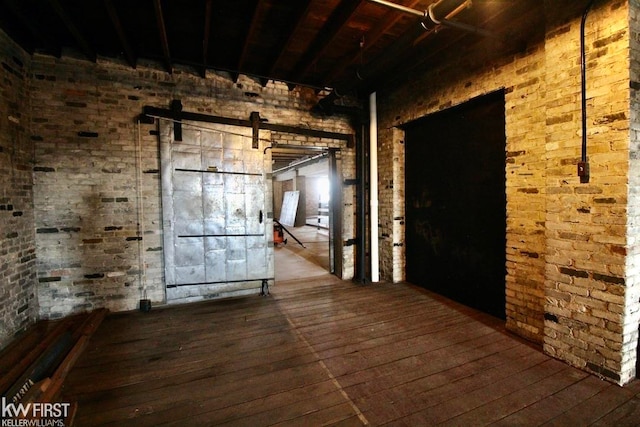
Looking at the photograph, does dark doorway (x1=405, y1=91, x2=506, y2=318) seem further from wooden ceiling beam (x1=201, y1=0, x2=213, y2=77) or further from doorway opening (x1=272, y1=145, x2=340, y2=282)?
wooden ceiling beam (x1=201, y1=0, x2=213, y2=77)

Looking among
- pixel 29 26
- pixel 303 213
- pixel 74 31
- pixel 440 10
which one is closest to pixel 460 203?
pixel 440 10

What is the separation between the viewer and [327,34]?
10.3 ft

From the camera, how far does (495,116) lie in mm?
3242

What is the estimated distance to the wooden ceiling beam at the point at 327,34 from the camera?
8.94 feet

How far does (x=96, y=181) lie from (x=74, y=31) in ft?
5.19

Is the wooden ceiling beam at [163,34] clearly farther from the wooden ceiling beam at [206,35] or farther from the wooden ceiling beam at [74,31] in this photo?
the wooden ceiling beam at [74,31]

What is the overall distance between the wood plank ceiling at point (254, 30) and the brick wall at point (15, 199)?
0.40 m

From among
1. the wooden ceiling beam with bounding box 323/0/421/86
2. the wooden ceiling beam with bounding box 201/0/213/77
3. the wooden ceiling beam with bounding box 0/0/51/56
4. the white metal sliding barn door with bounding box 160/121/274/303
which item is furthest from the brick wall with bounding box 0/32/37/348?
the wooden ceiling beam with bounding box 323/0/421/86

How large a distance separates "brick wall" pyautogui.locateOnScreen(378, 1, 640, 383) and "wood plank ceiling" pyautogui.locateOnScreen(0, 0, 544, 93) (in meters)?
0.44

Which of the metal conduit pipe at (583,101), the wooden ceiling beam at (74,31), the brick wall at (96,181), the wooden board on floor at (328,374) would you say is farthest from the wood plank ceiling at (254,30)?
the wooden board on floor at (328,374)

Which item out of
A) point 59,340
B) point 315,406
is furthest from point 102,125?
point 315,406

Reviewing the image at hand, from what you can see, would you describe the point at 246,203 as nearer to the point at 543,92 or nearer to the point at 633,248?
the point at 543,92

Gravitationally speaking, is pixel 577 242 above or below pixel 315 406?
above

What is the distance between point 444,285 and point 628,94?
2.78m
